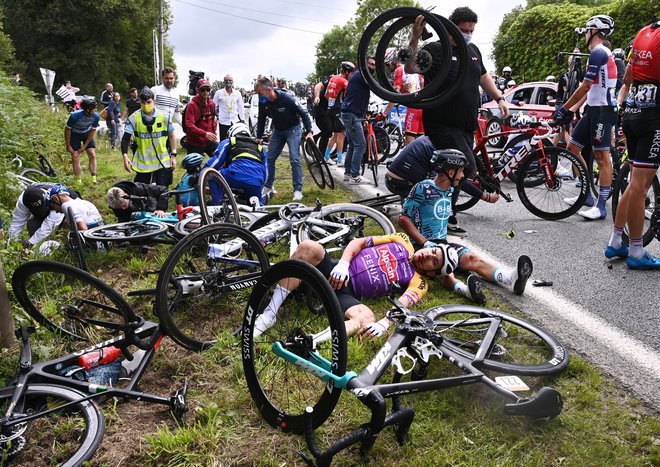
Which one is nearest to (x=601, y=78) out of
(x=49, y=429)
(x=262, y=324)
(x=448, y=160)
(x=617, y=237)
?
(x=617, y=237)

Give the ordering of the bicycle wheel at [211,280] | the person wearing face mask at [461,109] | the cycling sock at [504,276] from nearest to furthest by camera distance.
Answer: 1. the bicycle wheel at [211,280]
2. the cycling sock at [504,276]
3. the person wearing face mask at [461,109]

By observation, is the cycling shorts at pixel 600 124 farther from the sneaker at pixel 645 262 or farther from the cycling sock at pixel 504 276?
the cycling sock at pixel 504 276

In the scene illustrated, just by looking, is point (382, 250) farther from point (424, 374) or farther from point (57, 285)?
point (57, 285)

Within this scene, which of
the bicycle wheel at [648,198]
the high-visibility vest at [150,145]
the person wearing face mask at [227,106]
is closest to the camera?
the bicycle wheel at [648,198]

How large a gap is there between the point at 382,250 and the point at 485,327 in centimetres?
119

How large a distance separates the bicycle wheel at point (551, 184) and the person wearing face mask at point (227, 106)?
7056mm

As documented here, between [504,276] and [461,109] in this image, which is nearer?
[504,276]

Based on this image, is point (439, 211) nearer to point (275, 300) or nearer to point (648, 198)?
point (648, 198)

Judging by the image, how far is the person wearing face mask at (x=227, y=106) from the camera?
11539mm

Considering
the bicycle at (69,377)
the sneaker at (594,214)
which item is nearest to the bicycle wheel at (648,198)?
the sneaker at (594,214)

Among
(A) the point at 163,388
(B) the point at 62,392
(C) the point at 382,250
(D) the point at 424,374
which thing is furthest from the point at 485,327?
(B) the point at 62,392

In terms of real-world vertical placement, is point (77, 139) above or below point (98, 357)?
above

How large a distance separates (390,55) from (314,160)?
3140 mm

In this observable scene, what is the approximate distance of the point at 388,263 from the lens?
4312 millimetres
